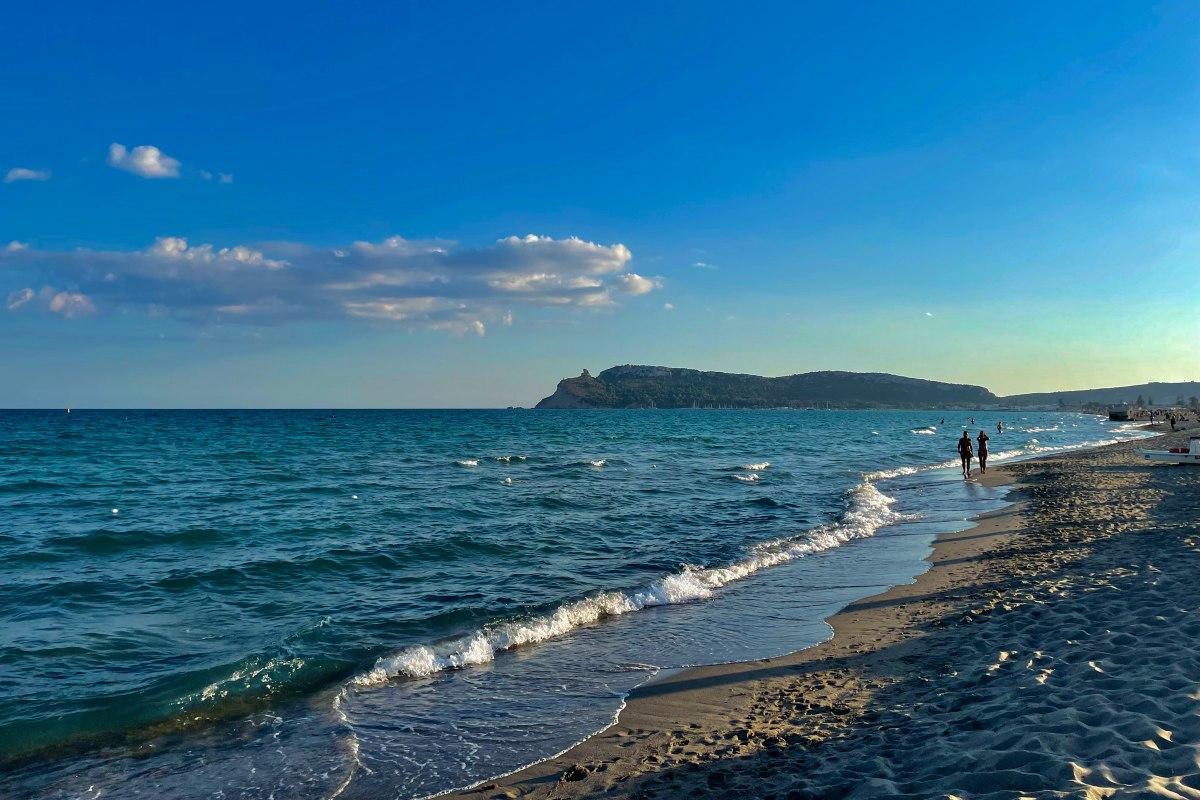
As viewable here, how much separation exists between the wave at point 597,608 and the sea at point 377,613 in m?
0.04

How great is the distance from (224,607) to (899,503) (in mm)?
20848

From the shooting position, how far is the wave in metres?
9.30

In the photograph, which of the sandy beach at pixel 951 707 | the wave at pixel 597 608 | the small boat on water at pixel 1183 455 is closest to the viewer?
the sandy beach at pixel 951 707

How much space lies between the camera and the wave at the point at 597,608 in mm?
9305

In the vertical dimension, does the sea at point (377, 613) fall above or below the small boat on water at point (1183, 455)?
below

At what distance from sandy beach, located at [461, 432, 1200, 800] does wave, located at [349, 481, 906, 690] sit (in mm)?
2651

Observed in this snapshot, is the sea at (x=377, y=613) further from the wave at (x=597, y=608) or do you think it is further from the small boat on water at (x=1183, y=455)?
the small boat on water at (x=1183, y=455)

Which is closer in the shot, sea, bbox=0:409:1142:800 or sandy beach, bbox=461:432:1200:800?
sandy beach, bbox=461:432:1200:800

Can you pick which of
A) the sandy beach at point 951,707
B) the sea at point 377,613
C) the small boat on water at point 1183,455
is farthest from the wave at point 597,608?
the small boat on water at point 1183,455

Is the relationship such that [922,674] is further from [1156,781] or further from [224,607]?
[224,607]

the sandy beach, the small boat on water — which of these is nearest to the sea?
the sandy beach

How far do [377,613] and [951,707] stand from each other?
27.3ft

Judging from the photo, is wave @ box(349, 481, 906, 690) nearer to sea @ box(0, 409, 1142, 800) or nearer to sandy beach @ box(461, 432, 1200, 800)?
sea @ box(0, 409, 1142, 800)

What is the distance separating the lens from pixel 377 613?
37.9 ft
